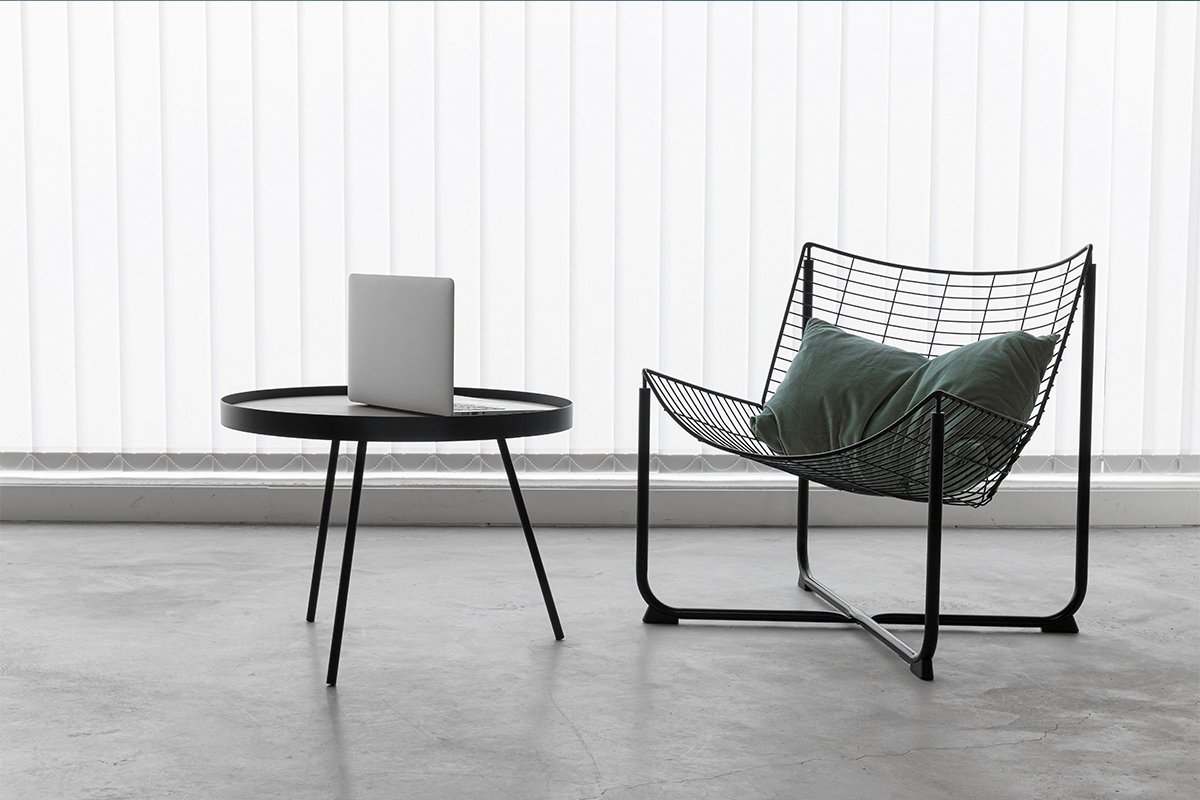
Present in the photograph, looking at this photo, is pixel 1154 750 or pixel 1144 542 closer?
pixel 1154 750

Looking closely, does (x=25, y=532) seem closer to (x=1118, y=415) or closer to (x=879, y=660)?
(x=879, y=660)

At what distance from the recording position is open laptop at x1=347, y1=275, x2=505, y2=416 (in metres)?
2.21

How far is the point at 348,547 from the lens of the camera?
2.27m

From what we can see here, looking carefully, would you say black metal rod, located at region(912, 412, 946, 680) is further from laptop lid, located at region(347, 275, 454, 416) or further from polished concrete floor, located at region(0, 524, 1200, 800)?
laptop lid, located at region(347, 275, 454, 416)

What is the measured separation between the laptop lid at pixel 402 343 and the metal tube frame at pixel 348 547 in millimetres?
127

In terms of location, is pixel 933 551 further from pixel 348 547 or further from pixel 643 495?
pixel 348 547

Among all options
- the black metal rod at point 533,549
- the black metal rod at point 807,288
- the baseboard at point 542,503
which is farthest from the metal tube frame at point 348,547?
the baseboard at point 542,503

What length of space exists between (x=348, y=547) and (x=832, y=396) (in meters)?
1.08

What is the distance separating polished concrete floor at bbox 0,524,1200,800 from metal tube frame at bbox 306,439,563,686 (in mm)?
54

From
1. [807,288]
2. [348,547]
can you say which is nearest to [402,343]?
[348,547]

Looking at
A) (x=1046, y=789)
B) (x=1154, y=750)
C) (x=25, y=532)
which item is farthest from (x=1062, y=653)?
(x=25, y=532)

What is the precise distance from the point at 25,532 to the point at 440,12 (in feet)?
6.31

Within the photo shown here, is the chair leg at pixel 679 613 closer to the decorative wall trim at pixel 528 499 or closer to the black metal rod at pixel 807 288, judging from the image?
the black metal rod at pixel 807 288

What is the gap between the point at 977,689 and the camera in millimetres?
2256
